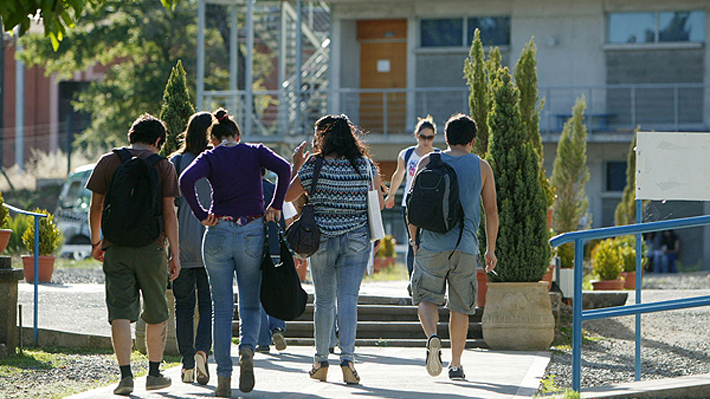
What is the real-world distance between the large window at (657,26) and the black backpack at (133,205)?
18264 millimetres

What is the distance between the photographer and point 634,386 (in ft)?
19.8

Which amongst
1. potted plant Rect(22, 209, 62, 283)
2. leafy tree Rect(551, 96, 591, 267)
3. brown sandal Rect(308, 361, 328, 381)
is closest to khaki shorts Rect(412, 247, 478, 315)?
brown sandal Rect(308, 361, 328, 381)

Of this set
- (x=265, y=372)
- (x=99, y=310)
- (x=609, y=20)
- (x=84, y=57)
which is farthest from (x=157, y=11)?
(x=265, y=372)

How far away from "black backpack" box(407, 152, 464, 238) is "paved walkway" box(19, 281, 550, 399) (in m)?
1.07

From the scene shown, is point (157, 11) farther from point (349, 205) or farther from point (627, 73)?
point (349, 205)

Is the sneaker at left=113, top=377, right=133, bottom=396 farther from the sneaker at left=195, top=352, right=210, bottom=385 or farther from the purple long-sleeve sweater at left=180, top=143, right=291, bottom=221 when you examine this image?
the purple long-sleeve sweater at left=180, top=143, right=291, bottom=221

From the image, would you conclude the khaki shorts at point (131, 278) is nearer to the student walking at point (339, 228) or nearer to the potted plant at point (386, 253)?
the student walking at point (339, 228)

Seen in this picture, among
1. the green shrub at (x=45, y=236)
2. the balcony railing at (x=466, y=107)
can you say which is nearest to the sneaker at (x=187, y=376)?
the green shrub at (x=45, y=236)

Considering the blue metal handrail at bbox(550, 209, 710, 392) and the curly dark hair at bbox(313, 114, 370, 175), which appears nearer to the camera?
the blue metal handrail at bbox(550, 209, 710, 392)

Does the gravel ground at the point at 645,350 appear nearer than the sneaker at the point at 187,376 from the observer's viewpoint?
No

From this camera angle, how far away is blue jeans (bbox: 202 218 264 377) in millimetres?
6016

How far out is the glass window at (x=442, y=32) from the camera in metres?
23.1

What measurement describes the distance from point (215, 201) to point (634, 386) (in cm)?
274

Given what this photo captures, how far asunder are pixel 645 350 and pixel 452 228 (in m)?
3.93
